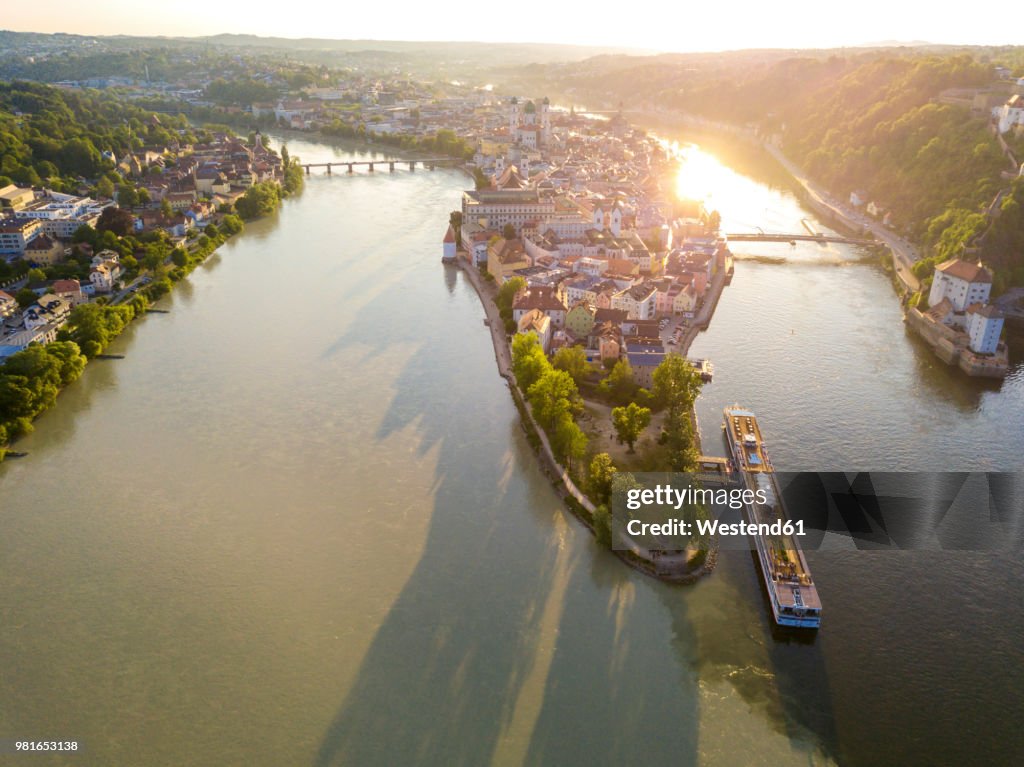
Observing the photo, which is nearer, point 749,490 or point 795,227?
point 749,490

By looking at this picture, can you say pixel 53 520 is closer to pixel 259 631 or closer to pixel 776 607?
pixel 259 631

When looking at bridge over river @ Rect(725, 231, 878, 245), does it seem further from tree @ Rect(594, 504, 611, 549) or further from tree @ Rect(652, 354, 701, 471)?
tree @ Rect(594, 504, 611, 549)

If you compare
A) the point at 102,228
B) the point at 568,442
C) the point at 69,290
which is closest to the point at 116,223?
the point at 102,228

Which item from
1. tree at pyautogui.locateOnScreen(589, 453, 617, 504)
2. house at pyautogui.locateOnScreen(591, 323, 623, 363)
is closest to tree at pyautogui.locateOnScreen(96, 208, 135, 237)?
house at pyautogui.locateOnScreen(591, 323, 623, 363)

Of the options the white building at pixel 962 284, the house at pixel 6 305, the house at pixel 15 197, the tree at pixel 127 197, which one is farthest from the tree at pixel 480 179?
the house at pixel 6 305

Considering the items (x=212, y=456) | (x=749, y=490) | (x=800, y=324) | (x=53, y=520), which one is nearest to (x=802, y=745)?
(x=749, y=490)

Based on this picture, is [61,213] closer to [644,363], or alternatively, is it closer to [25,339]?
[25,339]
